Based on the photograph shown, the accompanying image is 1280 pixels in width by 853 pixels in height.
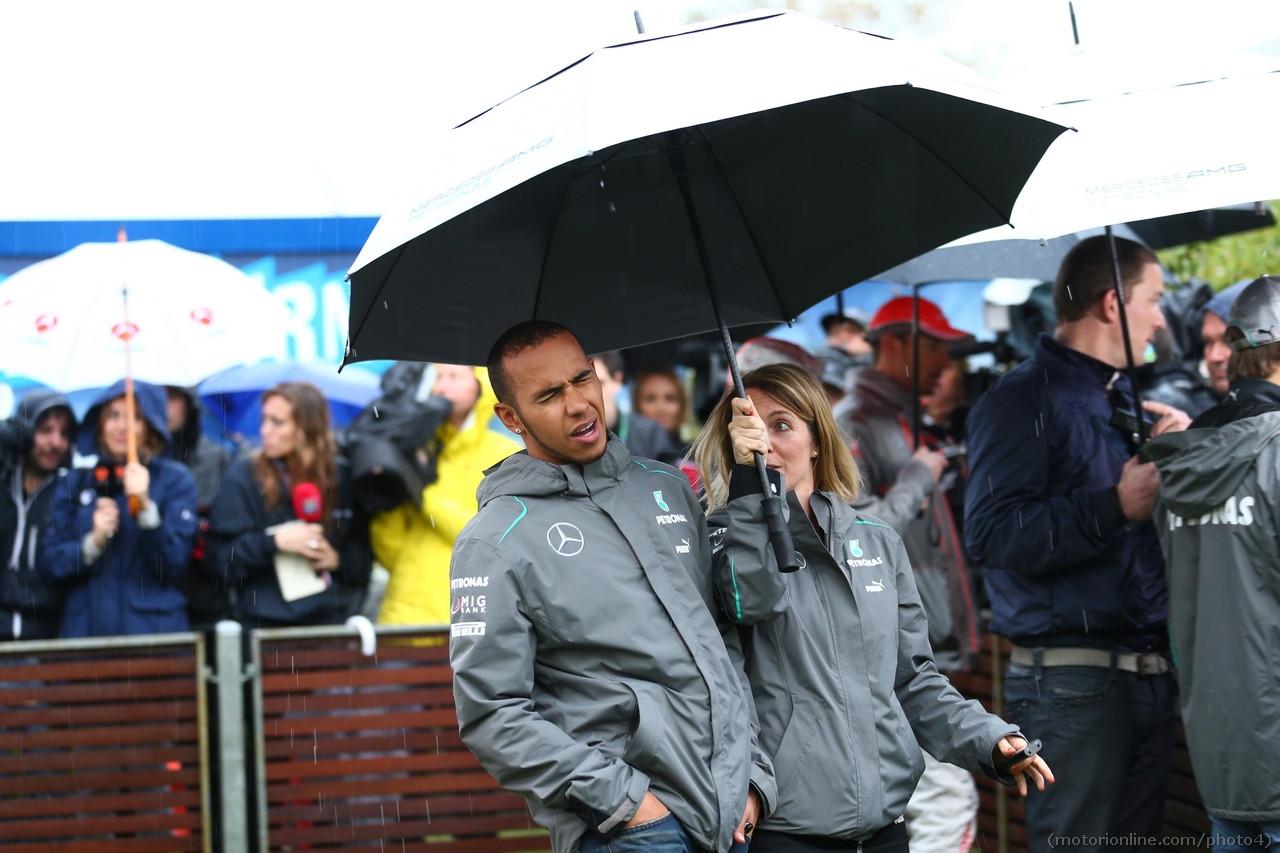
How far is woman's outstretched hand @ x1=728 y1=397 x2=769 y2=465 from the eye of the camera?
3199 mm

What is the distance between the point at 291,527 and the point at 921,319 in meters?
3.33

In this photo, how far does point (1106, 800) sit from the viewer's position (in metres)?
4.38

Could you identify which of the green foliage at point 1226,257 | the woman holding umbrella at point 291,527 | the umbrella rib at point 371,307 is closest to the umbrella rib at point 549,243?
the umbrella rib at point 371,307

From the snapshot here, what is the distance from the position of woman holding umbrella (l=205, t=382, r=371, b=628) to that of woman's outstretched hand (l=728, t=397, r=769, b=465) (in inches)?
131

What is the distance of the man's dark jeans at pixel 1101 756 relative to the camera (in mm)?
4375

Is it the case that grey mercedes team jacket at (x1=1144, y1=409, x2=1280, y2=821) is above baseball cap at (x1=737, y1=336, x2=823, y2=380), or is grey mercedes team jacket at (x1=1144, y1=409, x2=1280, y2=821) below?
below

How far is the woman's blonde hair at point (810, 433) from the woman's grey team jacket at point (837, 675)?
0.12 m

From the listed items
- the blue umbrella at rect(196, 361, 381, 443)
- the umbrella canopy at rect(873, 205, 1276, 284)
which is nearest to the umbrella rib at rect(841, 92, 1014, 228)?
the umbrella canopy at rect(873, 205, 1276, 284)

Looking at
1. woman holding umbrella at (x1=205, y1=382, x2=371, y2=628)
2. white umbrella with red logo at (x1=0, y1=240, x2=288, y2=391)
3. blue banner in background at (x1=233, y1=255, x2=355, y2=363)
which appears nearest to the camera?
white umbrella with red logo at (x1=0, y1=240, x2=288, y2=391)

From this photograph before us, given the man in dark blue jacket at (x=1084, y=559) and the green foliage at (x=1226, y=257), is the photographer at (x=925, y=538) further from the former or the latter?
the green foliage at (x=1226, y=257)

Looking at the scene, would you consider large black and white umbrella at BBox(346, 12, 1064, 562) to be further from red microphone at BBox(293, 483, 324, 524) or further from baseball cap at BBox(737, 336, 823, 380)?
red microphone at BBox(293, 483, 324, 524)

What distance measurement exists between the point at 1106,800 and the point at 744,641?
179 cm

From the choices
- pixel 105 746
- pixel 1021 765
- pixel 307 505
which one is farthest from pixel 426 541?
pixel 1021 765

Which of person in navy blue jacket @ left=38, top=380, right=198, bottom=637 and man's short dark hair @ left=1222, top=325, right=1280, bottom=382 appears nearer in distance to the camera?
man's short dark hair @ left=1222, top=325, right=1280, bottom=382
